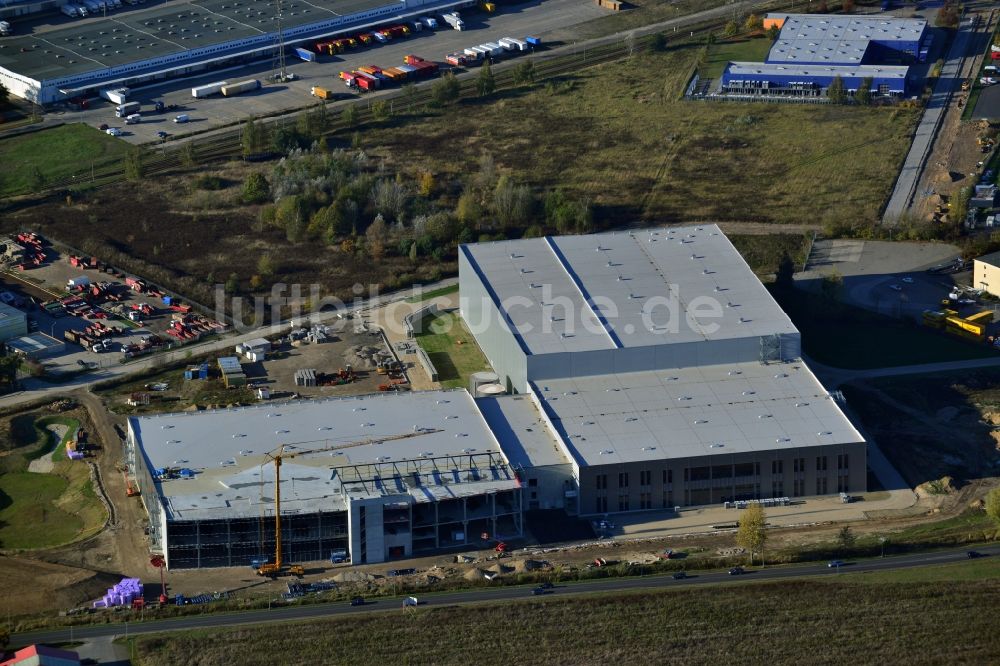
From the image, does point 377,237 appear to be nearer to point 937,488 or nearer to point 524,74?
point 524,74

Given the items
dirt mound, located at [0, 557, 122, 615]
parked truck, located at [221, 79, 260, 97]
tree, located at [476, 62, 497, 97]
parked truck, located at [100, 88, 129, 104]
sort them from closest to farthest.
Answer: dirt mound, located at [0, 557, 122, 615] < parked truck, located at [100, 88, 129, 104] < tree, located at [476, 62, 497, 97] < parked truck, located at [221, 79, 260, 97]

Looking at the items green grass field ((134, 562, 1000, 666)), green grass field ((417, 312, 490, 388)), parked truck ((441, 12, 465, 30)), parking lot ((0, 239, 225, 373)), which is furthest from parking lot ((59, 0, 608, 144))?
green grass field ((134, 562, 1000, 666))

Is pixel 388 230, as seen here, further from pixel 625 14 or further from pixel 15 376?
pixel 625 14

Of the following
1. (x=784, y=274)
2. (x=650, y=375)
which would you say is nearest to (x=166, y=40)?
(x=784, y=274)

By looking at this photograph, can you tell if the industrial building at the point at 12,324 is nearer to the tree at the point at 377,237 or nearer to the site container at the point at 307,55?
the tree at the point at 377,237

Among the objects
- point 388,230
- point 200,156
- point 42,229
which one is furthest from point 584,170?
point 42,229

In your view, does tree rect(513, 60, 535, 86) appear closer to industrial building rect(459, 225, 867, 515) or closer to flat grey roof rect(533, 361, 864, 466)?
industrial building rect(459, 225, 867, 515)

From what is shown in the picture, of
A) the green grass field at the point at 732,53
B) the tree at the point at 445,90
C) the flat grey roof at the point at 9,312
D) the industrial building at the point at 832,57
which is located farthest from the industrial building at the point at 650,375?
the green grass field at the point at 732,53
